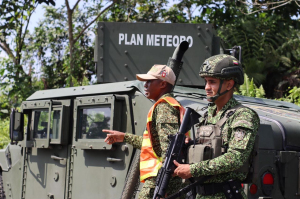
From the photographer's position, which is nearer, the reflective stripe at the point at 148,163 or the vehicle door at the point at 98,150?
the reflective stripe at the point at 148,163

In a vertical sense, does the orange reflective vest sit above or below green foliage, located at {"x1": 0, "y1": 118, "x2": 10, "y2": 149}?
above

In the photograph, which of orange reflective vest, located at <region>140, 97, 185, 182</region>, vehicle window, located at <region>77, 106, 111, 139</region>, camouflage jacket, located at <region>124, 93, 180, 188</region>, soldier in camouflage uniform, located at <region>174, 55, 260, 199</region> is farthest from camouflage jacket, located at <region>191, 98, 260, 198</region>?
vehicle window, located at <region>77, 106, 111, 139</region>

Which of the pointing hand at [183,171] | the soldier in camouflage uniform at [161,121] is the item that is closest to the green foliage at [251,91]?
the soldier in camouflage uniform at [161,121]

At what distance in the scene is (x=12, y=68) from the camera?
42.5ft

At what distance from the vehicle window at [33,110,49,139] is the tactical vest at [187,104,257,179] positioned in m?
3.22

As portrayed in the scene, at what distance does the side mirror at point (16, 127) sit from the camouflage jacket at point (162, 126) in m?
3.05

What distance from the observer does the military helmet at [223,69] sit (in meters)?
2.97

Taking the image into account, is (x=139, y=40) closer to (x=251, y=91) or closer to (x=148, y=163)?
(x=148, y=163)

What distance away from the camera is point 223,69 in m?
2.97

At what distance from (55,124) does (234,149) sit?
127 inches

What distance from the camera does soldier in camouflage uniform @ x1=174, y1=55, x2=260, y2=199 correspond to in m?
2.72

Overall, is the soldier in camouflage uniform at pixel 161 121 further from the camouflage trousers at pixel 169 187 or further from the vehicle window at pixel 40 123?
the vehicle window at pixel 40 123

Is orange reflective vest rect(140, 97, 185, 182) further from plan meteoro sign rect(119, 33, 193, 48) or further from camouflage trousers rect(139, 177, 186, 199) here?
plan meteoro sign rect(119, 33, 193, 48)

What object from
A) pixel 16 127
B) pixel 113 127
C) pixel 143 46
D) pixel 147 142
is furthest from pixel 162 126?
pixel 16 127
